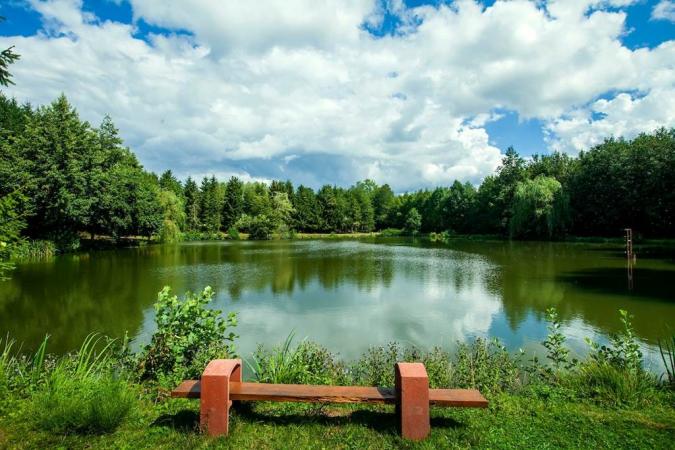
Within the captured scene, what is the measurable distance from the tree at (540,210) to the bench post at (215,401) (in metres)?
44.6

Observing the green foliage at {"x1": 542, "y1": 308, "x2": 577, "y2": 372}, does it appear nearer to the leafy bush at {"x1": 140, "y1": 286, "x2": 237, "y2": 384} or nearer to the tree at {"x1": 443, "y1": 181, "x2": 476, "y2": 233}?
the leafy bush at {"x1": 140, "y1": 286, "x2": 237, "y2": 384}

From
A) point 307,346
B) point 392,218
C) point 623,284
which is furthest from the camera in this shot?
point 392,218

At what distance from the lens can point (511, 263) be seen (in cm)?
2258

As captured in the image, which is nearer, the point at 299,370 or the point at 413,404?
the point at 413,404

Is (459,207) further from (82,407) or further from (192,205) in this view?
(82,407)

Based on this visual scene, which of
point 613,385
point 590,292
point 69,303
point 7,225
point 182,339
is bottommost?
point 69,303

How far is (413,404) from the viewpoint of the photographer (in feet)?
11.1

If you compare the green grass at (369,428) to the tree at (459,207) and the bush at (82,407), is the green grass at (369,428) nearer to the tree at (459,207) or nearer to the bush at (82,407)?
the bush at (82,407)

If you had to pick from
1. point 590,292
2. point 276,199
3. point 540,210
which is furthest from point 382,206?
point 590,292

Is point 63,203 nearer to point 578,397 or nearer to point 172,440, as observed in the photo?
point 172,440

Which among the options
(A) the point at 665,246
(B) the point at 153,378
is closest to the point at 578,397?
(B) the point at 153,378

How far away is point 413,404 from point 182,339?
10.6 ft

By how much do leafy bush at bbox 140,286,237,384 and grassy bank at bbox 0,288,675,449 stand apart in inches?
0.5

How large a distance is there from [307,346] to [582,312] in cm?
845
